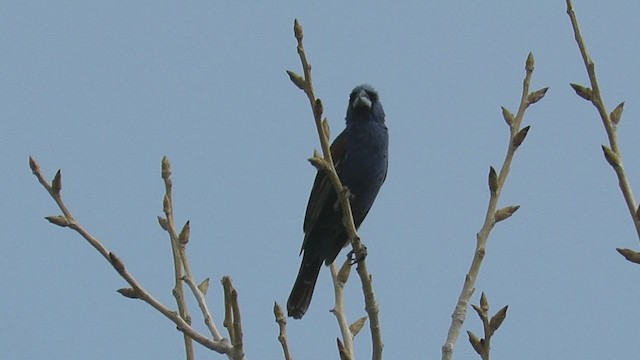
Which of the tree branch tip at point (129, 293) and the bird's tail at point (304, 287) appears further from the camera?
the bird's tail at point (304, 287)

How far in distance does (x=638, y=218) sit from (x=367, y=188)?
410 centimetres

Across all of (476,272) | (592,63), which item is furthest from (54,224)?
(592,63)

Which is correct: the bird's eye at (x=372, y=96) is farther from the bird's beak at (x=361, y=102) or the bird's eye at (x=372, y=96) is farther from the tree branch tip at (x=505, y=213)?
the tree branch tip at (x=505, y=213)

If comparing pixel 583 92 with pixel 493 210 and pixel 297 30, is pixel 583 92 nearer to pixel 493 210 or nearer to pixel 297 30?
pixel 493 210

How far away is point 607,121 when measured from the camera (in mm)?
3645

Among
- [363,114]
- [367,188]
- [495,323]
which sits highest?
[363,114]

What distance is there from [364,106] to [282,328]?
3.75 metres

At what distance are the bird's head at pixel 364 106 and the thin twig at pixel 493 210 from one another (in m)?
3.25

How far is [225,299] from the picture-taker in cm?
374

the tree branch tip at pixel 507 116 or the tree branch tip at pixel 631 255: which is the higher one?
the tree branch tip at pixel 507 116

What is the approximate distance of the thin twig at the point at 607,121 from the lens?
3.44 meters

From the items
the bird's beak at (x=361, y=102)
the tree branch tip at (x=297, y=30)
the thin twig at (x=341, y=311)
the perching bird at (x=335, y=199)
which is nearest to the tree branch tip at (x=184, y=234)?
the thin twig at (x=341, y=311)

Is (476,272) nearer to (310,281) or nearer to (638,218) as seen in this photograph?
(638,218)

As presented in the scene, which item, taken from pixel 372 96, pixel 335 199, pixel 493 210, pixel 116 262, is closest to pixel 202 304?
pixel 116 262
